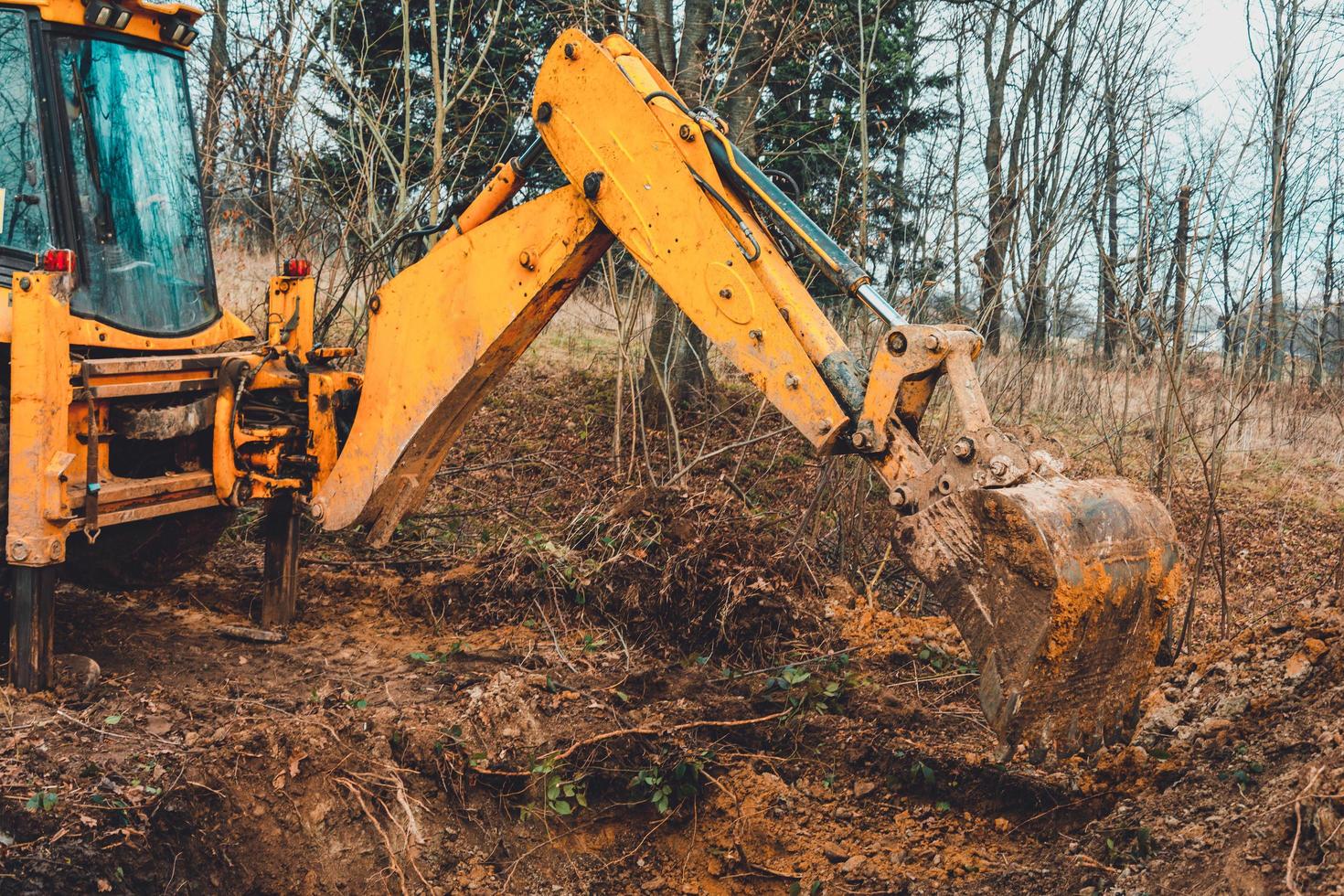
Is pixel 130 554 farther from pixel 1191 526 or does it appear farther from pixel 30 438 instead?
pixel 1191 526

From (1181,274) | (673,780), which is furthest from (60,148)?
(1181,274)

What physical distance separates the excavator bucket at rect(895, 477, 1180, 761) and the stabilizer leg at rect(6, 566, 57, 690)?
3.57 metres

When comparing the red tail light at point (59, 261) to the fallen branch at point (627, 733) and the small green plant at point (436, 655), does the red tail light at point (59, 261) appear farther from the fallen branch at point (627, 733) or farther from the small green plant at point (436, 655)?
the fallen branch at point (627, 733)

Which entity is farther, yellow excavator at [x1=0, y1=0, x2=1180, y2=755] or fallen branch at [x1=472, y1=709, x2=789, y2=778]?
fallen branch at [x1=472, y1=709, x2=789, y2=778]

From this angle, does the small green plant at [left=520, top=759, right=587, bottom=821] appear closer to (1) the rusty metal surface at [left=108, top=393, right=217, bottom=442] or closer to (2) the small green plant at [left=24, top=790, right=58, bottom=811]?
(2) the small green plant at [left=24, top=790, right=58, bottom=811]

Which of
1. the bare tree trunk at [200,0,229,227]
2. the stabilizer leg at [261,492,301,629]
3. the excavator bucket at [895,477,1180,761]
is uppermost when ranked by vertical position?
the bare tree trunk at [200,0,229,227]

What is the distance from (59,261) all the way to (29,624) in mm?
1525

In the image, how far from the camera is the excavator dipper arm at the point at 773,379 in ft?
11.1

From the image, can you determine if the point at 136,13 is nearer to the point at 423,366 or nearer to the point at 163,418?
the point at 163,418

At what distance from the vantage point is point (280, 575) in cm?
592

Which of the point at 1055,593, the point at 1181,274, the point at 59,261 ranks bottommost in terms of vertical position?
the point at 1055,593

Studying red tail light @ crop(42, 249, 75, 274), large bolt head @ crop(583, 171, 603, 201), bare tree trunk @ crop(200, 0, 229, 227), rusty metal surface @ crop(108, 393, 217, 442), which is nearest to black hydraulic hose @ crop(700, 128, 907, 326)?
large bolt head @ crop(583, 171, 603, 201)

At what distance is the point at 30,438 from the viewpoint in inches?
177

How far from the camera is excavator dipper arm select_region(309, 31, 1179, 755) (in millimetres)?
3373
